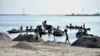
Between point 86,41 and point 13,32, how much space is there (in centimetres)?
5021

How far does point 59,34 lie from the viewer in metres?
69.1

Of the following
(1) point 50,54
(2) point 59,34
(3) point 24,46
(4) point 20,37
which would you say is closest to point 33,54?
(1) point 50,54

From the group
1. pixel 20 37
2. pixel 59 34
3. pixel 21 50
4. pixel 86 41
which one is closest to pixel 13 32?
pixel 59 34

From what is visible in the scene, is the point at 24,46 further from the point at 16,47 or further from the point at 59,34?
the point at 59,34

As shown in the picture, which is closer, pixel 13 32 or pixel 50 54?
pixel 50 54

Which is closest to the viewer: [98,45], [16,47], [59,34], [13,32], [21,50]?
[21,50]

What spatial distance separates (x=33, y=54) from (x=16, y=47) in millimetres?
4193

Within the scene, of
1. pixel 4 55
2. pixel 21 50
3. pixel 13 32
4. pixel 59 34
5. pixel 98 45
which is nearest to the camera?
pixel 4 55

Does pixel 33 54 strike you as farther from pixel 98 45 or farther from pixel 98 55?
pixel 98 45

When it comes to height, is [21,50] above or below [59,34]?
above

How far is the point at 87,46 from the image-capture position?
31141mm

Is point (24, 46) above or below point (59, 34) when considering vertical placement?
above

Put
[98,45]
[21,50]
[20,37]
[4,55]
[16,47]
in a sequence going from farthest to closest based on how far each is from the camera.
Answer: [20,37] → [98,45] → [16,47] → [21,50] → [4,55]

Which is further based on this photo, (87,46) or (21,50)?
(87,46)
